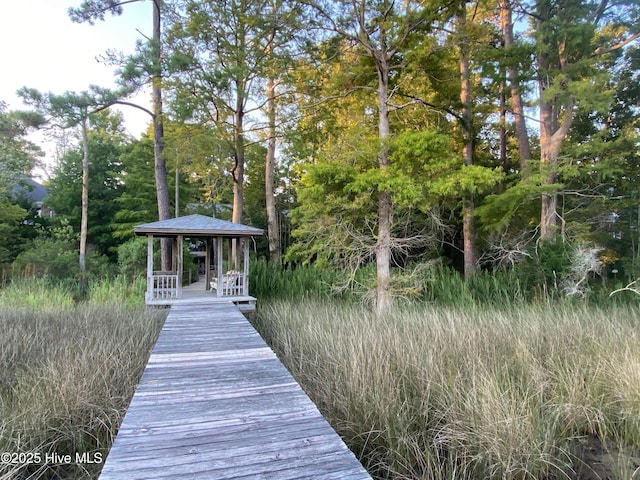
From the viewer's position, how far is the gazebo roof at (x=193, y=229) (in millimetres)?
8062

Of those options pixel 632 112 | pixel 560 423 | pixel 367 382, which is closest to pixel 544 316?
pixel 560 423

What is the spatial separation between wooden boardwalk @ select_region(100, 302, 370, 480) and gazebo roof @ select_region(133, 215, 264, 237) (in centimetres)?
472

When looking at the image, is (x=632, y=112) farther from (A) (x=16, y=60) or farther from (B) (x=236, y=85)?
(A) (x=16, y=60)

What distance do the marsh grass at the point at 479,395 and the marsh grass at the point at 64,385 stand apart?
205cm

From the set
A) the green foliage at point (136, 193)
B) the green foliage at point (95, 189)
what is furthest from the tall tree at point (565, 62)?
the green foliage at point (95, 189)

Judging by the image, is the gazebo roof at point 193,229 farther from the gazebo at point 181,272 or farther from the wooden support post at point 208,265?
the wooden support post at point 208,265

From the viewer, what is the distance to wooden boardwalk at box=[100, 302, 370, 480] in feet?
5.98

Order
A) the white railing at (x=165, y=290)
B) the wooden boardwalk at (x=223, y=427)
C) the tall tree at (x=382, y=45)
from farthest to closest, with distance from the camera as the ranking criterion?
1. the white railing at (x=165, y=290)
2. the tall tree at (x=382, y=45)
3. the wooden boardwalk at (x=223, y=427)

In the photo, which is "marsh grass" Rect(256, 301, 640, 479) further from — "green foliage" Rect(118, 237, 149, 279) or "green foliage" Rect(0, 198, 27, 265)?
"green foliage" Rect(0, 198, 27, 265)

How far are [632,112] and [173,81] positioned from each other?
53.7 ft

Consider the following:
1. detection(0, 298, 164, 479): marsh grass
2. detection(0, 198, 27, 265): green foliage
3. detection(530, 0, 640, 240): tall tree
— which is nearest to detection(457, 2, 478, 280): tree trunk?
detection(530, 0, 640, 240): tall tree

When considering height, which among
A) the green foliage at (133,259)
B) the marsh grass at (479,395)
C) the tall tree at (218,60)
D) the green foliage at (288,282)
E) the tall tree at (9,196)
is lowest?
the marsh grass at (479,395)

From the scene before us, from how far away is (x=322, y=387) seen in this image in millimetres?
3758

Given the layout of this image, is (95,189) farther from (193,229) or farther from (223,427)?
(223,427)
